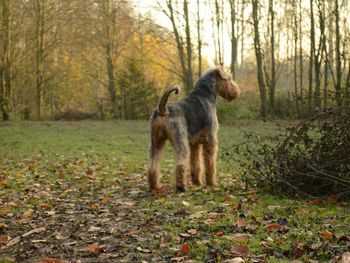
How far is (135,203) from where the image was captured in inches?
248

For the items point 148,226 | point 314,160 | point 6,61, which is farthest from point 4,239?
point 6,61

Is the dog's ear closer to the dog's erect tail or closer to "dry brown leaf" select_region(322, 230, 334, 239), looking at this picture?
the dog's erect tail

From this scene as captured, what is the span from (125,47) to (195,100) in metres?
25.9

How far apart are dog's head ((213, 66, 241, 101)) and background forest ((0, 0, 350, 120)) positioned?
14.8 m

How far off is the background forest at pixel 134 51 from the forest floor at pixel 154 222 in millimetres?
16193

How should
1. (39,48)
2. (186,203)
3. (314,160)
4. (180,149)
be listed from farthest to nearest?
(39,48) → (180,149) → (314,160) → (186,203)

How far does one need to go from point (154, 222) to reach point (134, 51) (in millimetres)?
28078

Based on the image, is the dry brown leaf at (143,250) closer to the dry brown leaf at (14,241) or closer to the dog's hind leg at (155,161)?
the dry brown leaf at (14,241)

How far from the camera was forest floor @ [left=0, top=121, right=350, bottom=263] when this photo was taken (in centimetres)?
393

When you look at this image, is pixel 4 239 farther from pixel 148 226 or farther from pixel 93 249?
pixel 148 226

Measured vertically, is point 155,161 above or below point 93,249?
above

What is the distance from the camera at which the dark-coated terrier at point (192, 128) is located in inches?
266

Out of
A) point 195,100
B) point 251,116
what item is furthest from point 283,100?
point 195,100

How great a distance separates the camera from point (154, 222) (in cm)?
510
